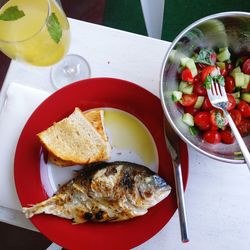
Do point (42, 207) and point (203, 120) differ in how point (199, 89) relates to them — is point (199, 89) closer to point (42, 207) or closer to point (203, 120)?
point (203, 120)

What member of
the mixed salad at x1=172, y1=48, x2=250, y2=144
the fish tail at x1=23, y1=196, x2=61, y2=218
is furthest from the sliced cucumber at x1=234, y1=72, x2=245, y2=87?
the fish tail at x1=23, y1=196, x2=61, y2=218

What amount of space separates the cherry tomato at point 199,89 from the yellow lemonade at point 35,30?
33 cm

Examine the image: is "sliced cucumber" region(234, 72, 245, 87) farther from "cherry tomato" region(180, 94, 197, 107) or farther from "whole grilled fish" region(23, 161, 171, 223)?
"whole grilled fish" region(23, 161, 171, 223)

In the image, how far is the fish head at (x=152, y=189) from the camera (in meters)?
0.96

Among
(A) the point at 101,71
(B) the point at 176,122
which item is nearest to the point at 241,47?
(B) the point at 176,122

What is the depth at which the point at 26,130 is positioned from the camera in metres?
1.04

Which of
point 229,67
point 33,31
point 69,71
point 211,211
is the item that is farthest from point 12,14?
point 211,211

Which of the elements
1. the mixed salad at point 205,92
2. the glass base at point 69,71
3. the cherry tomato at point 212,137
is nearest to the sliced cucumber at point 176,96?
the mixed salad at point 205,92

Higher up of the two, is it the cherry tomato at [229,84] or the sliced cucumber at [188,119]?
the cherry tomato at [229,84]

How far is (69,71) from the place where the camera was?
1.15 m

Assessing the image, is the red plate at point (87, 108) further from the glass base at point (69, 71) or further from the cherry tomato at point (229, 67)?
the cherry tomato at point (229, 67)

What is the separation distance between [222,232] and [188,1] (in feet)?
3.36

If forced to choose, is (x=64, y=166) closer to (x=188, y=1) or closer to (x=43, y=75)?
(x=43, y=75)

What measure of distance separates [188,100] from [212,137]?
10cm
